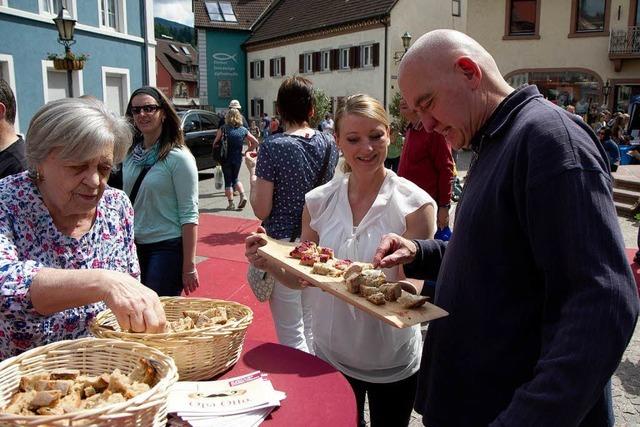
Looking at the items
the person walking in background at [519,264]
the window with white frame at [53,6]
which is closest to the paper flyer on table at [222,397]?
the person walking in background at [519,264]

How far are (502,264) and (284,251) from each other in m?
1.16

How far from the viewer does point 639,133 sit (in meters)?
19.3

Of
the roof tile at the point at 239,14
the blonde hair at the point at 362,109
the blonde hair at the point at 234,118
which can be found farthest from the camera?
the roof tile at the point at 239,14

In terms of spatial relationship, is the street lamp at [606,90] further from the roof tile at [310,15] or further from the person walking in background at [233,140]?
the person walking in background at [233,140]

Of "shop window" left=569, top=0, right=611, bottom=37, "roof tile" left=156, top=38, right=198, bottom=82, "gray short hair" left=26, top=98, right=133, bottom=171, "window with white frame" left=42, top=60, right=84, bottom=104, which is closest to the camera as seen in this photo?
"gray short hair" left=26, top=98, right=133, bottom=171

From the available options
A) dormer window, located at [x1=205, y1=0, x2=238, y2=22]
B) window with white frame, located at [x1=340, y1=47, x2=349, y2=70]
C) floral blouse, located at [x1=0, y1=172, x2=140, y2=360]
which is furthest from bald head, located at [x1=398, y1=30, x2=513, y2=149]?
dormer window, located at [x1=205, y1=0, x2=238, y2=22]

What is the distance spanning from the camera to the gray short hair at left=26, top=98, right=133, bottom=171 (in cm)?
178

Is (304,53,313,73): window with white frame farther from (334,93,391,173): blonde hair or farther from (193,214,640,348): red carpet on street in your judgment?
(334,93,391,173): blonde hair

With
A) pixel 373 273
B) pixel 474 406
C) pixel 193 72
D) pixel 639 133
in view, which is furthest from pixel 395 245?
pixel 193 72

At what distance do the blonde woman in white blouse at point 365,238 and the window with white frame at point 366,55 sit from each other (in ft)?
82.8

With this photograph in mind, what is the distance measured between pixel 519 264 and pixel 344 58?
2865cm

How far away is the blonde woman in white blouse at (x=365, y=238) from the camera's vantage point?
2.33m

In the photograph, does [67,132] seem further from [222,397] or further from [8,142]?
[8,142]

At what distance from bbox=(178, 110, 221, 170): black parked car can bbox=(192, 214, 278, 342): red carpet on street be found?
469 centimetres
